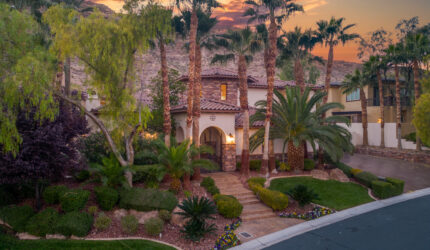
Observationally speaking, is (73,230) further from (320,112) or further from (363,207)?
(320,112)

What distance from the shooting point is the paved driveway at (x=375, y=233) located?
10.4m

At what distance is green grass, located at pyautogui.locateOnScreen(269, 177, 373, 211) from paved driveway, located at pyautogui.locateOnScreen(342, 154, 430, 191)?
3.99m

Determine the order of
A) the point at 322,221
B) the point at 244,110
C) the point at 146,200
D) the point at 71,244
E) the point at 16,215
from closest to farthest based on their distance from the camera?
the point at 71,244 → the point at 16,215 → the point at 146,200 → the point at 322,221 → the point at 244,110

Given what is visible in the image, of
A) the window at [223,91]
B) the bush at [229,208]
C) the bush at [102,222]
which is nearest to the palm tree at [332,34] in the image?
the window at [223,91]

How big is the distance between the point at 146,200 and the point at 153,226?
1.51 metres

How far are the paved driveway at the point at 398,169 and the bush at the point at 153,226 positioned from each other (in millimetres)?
16493

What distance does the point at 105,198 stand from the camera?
11.6 meters

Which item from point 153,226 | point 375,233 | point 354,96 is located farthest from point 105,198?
point 354,96

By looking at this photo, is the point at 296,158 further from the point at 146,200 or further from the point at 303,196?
the point at 146,200

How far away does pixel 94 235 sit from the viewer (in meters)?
10.4

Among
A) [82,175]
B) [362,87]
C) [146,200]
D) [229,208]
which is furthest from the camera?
[362,87]

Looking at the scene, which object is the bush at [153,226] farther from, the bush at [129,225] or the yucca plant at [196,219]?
the yucca plant at [196,219]

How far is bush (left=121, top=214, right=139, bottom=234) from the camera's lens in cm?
1075

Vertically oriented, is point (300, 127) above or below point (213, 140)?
above
